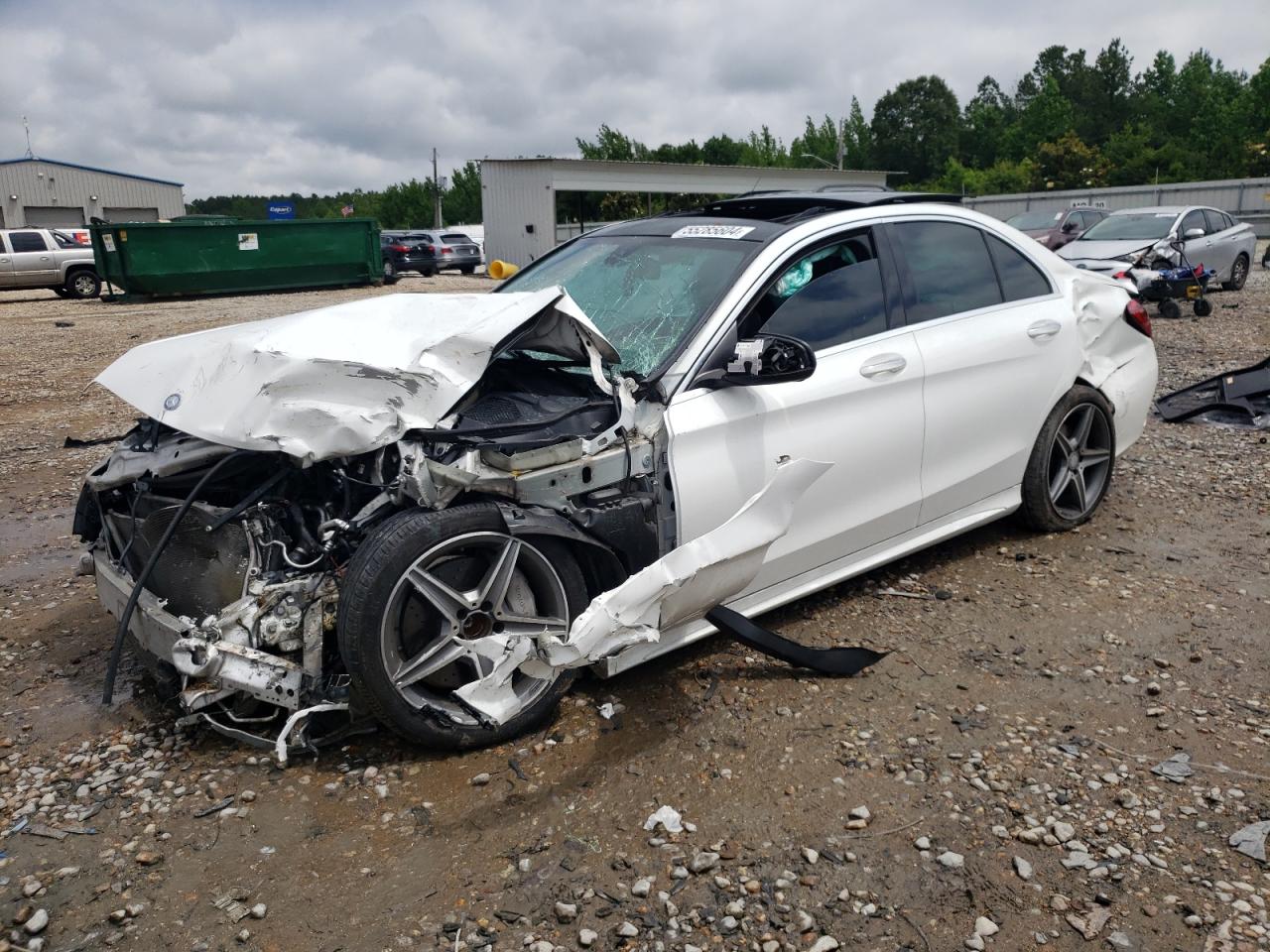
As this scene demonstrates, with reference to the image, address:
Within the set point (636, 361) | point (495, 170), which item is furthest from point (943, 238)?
point (495, 170)

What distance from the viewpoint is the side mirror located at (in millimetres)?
3340

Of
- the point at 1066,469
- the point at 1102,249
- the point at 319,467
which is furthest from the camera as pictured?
the point at 1102,249

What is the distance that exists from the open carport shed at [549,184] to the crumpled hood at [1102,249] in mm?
17643

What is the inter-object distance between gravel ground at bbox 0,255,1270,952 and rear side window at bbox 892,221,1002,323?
1312 millimetres

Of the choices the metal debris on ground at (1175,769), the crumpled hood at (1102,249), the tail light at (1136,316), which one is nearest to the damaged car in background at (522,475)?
the metal debris on ground at (1175,769)

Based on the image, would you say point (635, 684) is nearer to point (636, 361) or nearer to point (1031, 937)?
point (636, 361)

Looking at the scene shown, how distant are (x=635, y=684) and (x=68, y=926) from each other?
1.91 meters

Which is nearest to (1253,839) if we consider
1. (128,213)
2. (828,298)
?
(828,298)

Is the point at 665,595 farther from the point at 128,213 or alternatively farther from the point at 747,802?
the point at 128,213

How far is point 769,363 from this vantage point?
3.37 m

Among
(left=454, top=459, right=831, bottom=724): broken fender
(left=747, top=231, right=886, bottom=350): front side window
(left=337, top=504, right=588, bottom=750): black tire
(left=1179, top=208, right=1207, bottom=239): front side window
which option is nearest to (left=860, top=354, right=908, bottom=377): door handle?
(left=747, top=231, right=886, bottom=350): front side window

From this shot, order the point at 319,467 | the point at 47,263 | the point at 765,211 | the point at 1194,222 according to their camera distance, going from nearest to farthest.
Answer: the point at 319,467 → the point at 765,211 → the point at 1194,222 → the point at 47,263

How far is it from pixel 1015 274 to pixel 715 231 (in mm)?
1631

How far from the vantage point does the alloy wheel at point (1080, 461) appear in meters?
4.93
